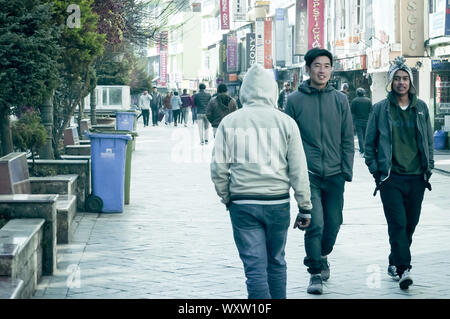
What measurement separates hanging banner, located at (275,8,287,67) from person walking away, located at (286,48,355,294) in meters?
44.2

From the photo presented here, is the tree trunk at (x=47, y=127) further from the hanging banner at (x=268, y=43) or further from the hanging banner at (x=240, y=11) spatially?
the hanging banner at (x=240, y=11)

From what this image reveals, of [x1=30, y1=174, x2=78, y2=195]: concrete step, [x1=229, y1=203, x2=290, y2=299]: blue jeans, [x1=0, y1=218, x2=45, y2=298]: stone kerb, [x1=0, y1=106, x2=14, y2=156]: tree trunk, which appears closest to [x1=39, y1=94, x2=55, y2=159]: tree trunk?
[x1=0, y1=106, x2=14, y2=156]: tree trunk

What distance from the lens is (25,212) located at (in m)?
8.01

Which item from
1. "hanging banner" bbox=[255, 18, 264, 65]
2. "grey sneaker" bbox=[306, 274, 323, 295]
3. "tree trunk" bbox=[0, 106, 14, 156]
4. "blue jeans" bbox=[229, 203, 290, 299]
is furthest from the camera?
"hanging banner" bbox=[255, 18, 264, 65]

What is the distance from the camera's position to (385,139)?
7.67 metres

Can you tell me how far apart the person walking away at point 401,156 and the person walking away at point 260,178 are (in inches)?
69.4

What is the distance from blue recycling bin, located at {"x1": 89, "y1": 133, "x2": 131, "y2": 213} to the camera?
39.7 ft

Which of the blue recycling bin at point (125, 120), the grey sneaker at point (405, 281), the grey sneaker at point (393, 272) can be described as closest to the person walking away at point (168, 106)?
the blue recycling bin at point (125, 120)

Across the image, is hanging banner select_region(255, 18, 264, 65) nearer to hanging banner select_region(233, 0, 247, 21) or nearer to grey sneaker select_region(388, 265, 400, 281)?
hanging banner select_region(233, 0, 247, 21)

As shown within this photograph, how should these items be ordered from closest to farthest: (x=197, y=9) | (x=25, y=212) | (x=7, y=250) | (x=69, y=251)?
1. (x=7, y=250)
2. (x=25, y=212)
3. (x=69, y=251)
4. (x=197, y=9)

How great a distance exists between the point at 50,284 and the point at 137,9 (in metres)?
17.1

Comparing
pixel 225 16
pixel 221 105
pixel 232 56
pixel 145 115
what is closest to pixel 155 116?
pixel 145 115

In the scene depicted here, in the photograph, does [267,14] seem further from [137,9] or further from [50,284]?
[50,284]

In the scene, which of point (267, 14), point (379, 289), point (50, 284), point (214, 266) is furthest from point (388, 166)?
point (267, 14)
